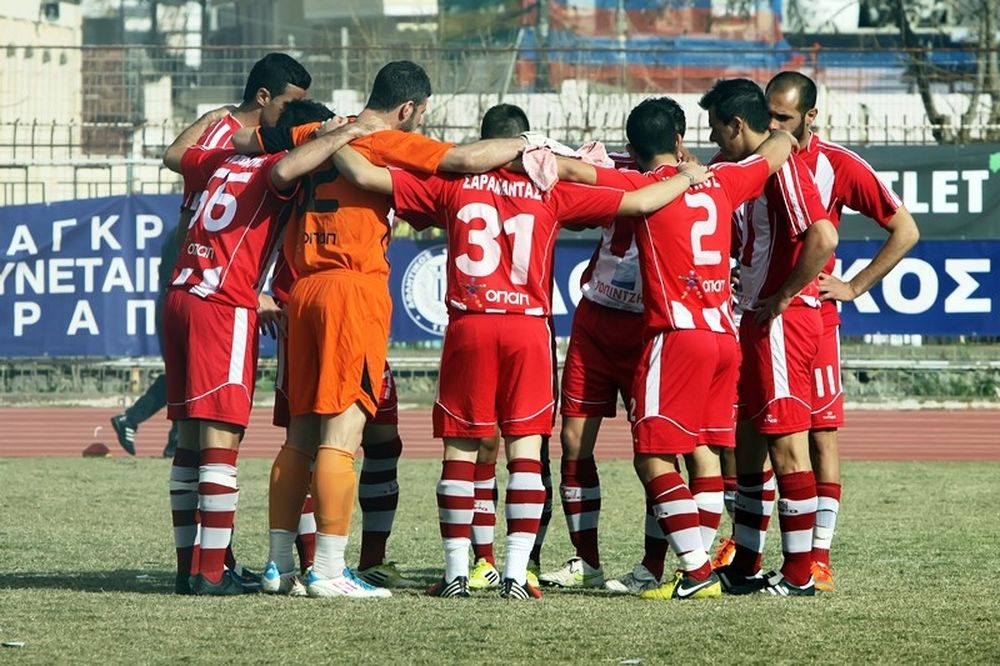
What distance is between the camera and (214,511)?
7434 mm

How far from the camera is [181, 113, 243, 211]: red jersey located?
25.9ft

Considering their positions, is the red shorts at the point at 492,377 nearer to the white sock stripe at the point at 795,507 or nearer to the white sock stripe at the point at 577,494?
the white sock stripe at the point at 577,494

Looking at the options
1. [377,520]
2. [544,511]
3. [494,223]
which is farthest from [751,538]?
[494,223]

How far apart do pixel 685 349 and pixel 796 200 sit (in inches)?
35.1

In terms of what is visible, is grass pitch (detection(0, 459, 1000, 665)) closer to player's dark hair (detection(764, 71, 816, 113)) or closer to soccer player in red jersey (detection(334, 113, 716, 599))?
soccer player in red jersey (detection(334, 113, 716, 599))

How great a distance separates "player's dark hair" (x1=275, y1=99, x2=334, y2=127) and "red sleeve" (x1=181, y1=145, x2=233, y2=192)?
0.95 feet

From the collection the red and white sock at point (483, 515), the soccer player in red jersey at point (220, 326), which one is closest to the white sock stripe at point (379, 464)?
the red and white sock at point (483, 515)

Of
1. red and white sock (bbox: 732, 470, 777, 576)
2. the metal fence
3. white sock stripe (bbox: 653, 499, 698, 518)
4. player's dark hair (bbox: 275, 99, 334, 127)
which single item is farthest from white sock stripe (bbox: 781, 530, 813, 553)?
the metal fence

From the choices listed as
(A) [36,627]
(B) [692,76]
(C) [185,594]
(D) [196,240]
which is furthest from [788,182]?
(B) [692,76]

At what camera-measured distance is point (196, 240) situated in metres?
7.64

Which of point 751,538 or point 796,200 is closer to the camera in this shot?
point 796,200

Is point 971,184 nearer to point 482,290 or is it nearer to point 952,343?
point 952,343

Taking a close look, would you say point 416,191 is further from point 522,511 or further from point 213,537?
point 213,537

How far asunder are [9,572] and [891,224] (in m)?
4.47
